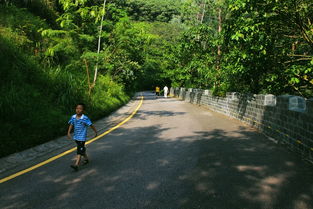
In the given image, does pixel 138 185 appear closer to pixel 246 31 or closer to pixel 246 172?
pixel 246 172

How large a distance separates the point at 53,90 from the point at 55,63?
3408mm

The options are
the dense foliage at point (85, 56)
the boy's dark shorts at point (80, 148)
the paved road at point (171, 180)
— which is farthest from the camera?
the dense foliage at point (85, 56)

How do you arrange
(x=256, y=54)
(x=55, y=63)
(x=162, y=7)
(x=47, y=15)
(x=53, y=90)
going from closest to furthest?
1. (x=256, y=54)
2. (x=53, y=90)
3. (x=55, y=63)
4. (x=47, y=15)
5. (x=162, y=7)

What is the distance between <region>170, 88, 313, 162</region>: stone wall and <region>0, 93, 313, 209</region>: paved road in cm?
41

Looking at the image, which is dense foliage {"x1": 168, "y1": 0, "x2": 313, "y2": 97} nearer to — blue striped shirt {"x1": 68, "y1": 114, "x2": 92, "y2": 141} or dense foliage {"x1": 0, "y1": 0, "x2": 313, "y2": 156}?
dense foliage {"x1": 0, "y1": 0, "x2": 313, "y2": 156}

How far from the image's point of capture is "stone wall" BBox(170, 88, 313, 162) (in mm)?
6227

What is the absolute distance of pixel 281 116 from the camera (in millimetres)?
7957

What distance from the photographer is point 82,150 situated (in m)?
5.72

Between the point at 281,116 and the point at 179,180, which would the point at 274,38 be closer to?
the point at 281,116

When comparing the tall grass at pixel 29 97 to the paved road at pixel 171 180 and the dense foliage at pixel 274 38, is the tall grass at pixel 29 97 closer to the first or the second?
the paved road at pixel 171 180

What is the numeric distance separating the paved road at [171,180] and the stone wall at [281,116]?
1.36 ft

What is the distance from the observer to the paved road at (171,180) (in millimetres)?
3898

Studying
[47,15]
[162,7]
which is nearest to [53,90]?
[47,15]

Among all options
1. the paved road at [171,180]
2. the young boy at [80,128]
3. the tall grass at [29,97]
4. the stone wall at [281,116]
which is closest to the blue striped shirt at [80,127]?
the young boy at [80,128]
